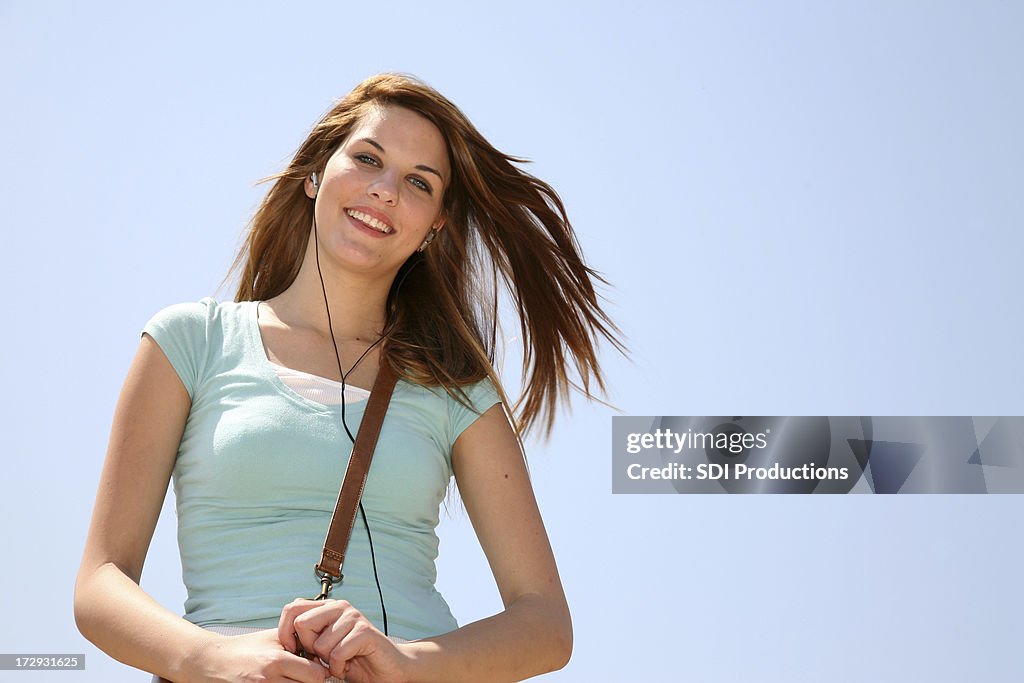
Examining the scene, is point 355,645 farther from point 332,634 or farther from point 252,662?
point 252,662

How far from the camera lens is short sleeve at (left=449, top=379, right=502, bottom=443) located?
2887 mm

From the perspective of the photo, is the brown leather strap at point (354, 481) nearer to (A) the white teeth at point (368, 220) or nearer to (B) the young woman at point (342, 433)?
(B) the young woman at point (342, 433)

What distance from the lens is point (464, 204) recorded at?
11.2 ft

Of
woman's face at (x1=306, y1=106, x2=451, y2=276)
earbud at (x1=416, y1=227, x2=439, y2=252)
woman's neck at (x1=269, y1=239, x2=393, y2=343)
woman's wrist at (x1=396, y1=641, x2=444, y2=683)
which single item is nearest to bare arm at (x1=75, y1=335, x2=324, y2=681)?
woman's wrist at (x1=396, y1=641, x2=444, y2=683)

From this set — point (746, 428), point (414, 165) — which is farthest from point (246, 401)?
point (746, 428)

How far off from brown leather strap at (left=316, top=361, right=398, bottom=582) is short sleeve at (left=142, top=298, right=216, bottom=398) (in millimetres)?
386

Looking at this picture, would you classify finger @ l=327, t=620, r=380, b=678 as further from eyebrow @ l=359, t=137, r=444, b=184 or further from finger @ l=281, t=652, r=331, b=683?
eyebrow @ l=359, t=137, r=444, b=184

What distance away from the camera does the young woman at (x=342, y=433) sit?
2.39 metres

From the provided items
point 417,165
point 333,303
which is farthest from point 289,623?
point 417,165

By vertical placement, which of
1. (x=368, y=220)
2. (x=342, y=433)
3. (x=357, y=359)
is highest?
(x=368, y=220)

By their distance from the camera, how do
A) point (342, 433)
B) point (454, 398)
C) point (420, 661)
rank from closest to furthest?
1. point (420, 661)
2. point (342, 433)
3. point (454, 398)

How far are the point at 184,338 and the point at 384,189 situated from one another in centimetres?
61

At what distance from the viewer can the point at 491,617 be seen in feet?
8.45

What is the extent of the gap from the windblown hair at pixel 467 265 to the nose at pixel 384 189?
0.24m
